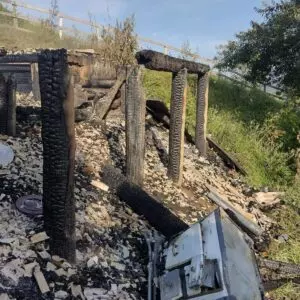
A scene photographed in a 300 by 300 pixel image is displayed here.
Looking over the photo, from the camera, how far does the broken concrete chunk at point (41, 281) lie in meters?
3.21

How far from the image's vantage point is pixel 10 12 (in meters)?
15.0

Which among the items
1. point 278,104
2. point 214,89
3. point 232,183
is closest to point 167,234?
point 232,183

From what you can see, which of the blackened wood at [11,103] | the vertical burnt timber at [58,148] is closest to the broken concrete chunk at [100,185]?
the blackened wood at [11,103]

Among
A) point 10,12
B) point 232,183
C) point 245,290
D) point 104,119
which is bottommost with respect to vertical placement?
point 232,183

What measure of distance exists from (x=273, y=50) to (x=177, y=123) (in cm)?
674

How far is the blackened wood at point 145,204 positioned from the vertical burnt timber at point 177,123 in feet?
3.45

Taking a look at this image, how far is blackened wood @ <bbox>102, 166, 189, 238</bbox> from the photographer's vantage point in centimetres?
453

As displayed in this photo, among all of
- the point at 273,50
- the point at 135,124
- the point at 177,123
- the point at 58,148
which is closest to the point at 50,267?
the point at 58,148

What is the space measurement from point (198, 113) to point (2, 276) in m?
5.03

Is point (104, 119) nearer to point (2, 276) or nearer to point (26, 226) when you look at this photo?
point (26, 226)

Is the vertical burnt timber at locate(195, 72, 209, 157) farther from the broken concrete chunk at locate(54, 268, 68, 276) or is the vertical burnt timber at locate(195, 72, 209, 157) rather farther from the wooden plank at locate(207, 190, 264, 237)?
the broken concrete chunk at locate(54, 268, 68, 276)

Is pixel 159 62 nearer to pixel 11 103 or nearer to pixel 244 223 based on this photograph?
pixel 11 103

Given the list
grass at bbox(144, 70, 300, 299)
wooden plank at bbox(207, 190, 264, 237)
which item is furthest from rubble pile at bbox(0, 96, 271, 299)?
grass at bbox(144, 70, 300, 299)

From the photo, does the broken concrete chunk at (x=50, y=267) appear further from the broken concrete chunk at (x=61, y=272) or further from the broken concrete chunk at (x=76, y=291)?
the broken concrete chunk at (x=76, y=291)
